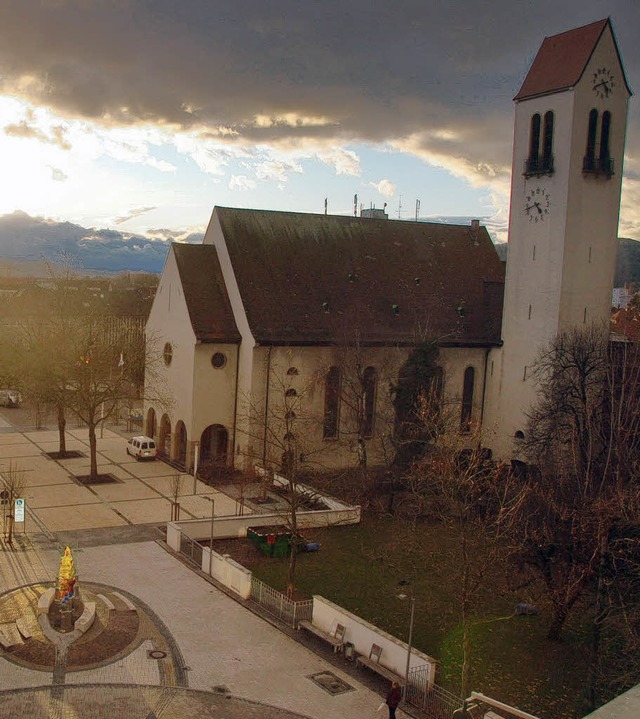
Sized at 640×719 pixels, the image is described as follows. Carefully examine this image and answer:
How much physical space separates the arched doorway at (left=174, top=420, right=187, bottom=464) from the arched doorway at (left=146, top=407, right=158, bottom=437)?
3.75m

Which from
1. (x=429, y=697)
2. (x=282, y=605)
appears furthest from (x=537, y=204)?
(x=429, y=697)

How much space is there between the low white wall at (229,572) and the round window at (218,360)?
14434mm

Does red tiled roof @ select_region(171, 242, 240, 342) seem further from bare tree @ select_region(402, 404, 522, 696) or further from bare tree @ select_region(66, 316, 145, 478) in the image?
bare tree @ select_region(402, 404, 522, 696)

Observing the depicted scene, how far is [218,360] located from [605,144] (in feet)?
67.7

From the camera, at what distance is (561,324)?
3819 centimetres

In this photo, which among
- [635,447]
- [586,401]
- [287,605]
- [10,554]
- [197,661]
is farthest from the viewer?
[586,401]

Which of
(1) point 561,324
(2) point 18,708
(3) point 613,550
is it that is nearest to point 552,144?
(1) point 561,324

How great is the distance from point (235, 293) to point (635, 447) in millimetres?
19763

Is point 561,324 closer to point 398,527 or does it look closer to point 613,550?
point 398,527

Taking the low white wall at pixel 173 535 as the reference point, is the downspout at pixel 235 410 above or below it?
above

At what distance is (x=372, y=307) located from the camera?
42.1 meters

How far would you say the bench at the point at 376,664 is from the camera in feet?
61.8

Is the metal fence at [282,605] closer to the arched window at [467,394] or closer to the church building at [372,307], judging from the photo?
the church building at [372,307]

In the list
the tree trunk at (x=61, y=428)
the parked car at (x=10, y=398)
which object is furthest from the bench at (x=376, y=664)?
the parked car at (x=10, y=398)
